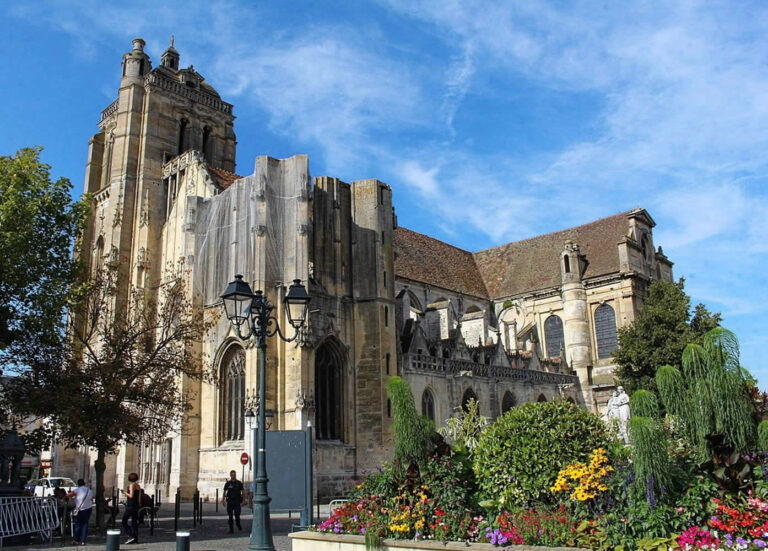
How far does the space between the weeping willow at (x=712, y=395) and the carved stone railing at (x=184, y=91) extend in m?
33.5

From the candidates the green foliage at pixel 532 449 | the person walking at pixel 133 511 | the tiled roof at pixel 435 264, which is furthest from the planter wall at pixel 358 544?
the tiled roof at pixel 435 264

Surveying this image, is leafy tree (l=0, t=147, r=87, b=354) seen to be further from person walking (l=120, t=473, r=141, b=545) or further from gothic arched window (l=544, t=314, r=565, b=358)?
gothic arched window (l=544, t=314, r=565, b=358)

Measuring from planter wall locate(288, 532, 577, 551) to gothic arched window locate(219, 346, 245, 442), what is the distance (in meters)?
15.8

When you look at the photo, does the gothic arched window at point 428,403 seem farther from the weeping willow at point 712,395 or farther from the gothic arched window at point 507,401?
the weeping willow at point 712,395

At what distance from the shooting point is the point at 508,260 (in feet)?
173

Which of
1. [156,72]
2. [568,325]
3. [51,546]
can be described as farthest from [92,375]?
[568,325]

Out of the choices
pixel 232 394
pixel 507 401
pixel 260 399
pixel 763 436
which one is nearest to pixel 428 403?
pixel 507 401

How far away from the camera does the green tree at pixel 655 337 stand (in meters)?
35.3

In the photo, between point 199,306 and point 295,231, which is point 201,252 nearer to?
point 199,306

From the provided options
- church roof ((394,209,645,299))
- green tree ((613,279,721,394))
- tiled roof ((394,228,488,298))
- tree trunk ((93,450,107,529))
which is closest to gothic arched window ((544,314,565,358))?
church roof ((394,209,645,299))

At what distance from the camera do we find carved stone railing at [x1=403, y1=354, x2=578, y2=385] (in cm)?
3145

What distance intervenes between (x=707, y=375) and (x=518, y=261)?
43338 millimetres

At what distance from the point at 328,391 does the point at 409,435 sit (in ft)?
54.0

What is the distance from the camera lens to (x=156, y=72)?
37031 millimetres
